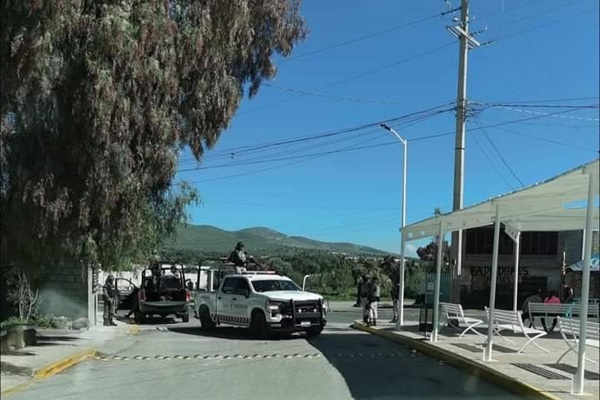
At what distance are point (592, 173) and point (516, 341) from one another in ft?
27.9

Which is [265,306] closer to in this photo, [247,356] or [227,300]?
[227,300]

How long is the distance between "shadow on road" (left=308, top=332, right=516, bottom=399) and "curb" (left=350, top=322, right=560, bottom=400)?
15cm

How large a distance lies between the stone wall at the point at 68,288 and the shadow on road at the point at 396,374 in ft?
23.6

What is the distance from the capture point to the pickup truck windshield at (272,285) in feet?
67.8

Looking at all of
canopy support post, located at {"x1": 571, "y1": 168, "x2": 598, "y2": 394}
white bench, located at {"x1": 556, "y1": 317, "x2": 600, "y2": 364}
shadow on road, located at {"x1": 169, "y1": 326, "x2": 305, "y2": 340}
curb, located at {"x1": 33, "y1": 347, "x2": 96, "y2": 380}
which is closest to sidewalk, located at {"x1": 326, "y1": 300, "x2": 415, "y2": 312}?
shadow on road, located at {"x1": 169, "y1": 326, "x2": 305, "y2": 340}

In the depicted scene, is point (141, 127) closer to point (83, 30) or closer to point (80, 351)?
point (83, 30)

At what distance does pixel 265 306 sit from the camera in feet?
64.2

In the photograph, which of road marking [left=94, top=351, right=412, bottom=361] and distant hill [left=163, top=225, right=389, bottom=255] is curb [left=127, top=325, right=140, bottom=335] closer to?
road marking [left=94, top=351, right=412, bottom=361]

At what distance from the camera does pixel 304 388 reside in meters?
10.7

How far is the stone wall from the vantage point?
20125mm

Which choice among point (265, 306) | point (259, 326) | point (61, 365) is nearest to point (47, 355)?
point (61, 365)

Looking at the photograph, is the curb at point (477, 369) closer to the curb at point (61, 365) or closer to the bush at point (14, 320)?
the curb at point (61, 365)

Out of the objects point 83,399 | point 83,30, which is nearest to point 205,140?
point 83,30

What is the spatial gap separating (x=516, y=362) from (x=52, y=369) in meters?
8.13
